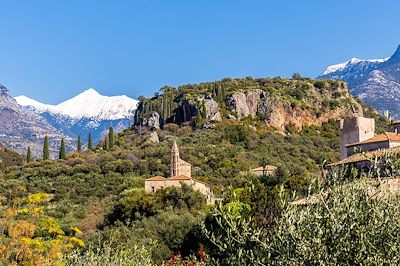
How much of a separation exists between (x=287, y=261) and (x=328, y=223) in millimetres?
832

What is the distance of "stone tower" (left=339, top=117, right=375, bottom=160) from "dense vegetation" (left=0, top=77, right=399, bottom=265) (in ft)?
12.8

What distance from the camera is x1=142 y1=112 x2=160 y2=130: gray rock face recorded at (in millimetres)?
88500

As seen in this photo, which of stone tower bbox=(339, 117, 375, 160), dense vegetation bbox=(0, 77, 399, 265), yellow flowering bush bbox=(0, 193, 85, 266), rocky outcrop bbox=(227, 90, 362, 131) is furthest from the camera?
rocky outcrop bbox=(227, 90, 362, 131)

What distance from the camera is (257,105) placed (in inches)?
3428

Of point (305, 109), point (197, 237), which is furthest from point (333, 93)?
point (197, 237)

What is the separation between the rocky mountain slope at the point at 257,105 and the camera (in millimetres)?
85125

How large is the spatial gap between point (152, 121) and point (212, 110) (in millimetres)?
10210

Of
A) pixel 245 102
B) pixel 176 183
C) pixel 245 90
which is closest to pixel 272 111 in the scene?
pixel 245 102

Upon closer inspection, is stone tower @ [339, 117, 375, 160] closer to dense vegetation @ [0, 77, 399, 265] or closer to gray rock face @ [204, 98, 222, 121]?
dense vegetation @ [0, 77, 399, 265]

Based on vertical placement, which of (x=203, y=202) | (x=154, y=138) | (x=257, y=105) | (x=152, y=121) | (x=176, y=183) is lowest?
(x=203, y=202)

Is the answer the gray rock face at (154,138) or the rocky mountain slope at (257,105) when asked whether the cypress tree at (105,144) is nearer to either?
the gray rock face at (154,138)

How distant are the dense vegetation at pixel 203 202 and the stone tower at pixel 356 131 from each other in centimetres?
390

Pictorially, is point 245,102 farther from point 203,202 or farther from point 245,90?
point 203,202

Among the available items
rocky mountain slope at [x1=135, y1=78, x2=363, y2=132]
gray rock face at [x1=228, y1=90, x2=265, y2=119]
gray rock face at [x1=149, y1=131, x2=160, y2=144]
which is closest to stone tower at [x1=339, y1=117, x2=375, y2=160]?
gray rock face at [x1=149, y1=131, x2=160, y2=144]
